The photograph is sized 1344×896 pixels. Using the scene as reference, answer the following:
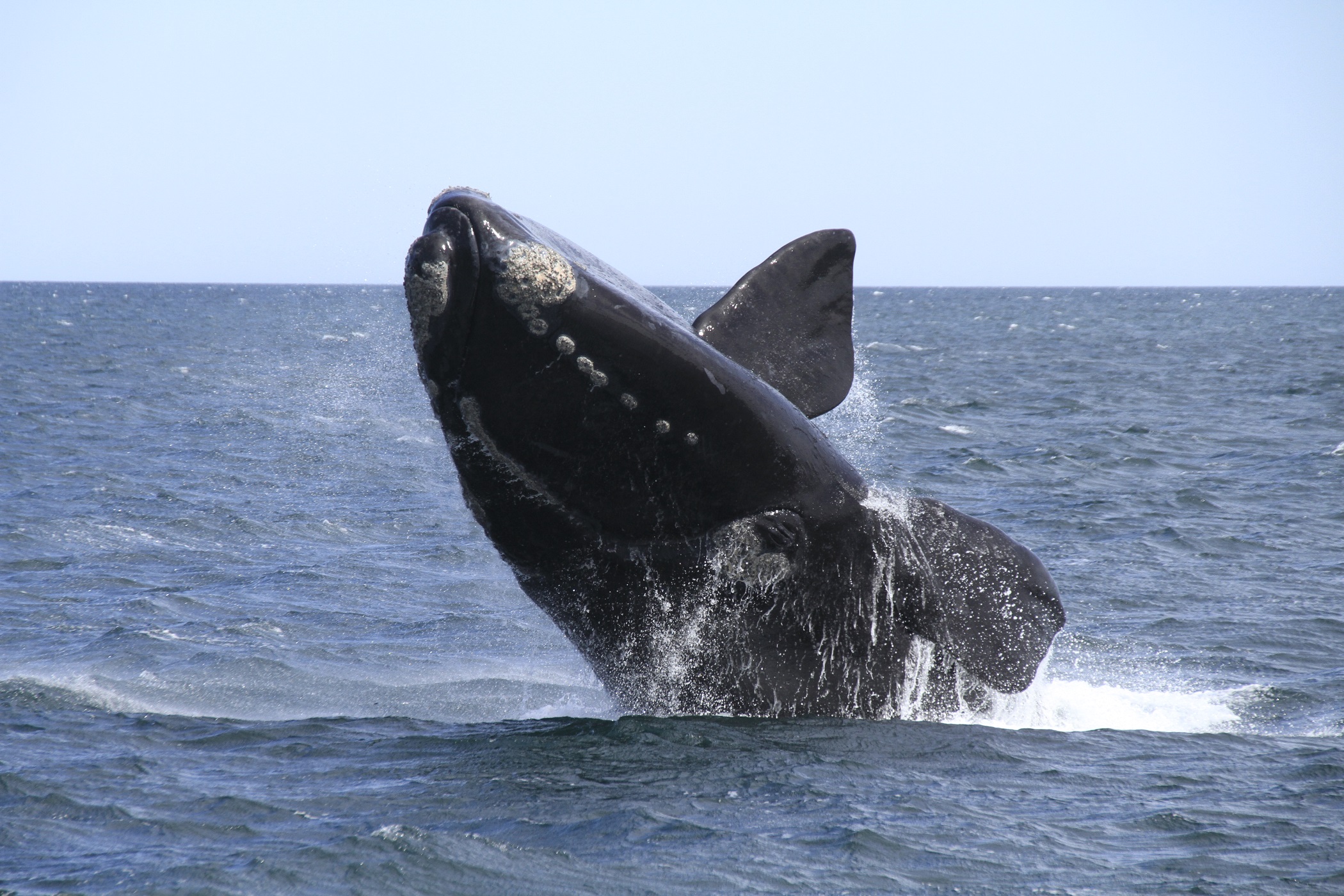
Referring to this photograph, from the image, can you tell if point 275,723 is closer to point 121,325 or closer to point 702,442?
point 702,442

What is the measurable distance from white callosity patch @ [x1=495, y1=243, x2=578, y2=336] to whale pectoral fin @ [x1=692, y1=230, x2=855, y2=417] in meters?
1.50

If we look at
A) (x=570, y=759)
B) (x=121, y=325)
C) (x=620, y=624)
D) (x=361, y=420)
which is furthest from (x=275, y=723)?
(x=121, y=325)

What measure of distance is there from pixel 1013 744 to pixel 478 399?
420 cm

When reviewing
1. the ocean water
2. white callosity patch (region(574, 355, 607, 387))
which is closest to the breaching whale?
white callosity patch (region(574, 355, 607, 387))

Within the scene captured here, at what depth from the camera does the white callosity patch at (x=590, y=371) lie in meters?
6.14

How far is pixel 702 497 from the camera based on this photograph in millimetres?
6754

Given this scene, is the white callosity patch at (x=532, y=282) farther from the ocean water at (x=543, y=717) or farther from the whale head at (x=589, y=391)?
the ocean water at (x=543, y=717)

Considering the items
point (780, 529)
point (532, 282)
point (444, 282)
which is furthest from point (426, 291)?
point (780, 529)

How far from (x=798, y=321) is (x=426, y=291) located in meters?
2.62

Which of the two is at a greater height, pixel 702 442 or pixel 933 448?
pixel 702 442

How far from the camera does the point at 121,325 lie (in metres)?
83.9

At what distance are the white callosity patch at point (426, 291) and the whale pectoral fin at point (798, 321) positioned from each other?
1.89m

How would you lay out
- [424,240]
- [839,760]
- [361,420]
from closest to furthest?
[424,240], [839,760], [361,420]

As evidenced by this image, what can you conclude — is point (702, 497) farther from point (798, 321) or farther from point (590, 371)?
point (798, 321)
